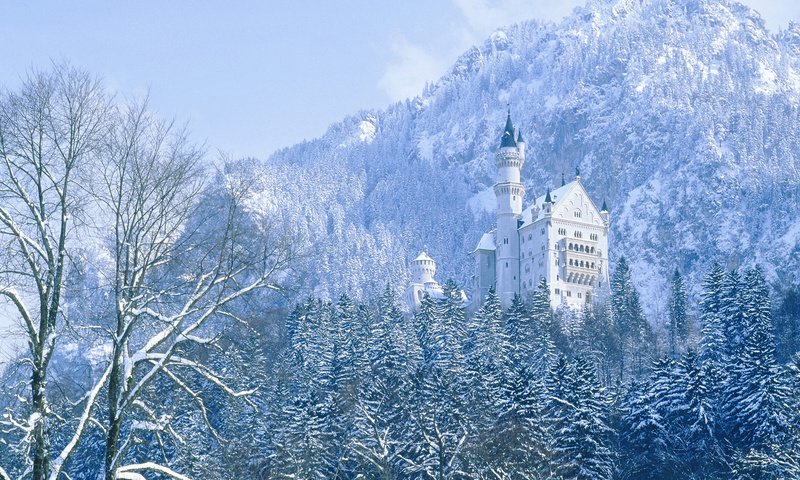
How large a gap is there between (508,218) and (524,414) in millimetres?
94873

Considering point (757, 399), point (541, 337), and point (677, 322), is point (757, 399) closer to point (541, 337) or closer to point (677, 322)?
point (541, 337)

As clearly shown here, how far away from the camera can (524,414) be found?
170 ft

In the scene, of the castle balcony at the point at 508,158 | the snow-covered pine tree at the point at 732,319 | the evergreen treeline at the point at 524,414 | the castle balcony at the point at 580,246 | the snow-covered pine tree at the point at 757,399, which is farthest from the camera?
the castle balcony at the point at 508,158

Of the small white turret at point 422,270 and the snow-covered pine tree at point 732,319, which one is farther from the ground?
the small white turret at point 422,270

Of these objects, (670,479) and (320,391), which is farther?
(320,391)

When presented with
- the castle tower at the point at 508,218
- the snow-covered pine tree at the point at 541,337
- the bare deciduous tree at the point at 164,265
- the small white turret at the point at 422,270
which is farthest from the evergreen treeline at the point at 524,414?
the small white turret at the point at 422,270

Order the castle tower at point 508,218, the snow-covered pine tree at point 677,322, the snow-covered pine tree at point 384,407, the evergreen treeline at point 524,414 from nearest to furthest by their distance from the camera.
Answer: the evergreen treeline at point 524,414
the snow-covered pine tree at point 384,407
the snow-covered pine tree at point 677,322
the castle tower at point 508,218

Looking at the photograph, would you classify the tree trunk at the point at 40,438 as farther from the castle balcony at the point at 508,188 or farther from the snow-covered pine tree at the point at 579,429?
the castle balcony at the point at 508,188

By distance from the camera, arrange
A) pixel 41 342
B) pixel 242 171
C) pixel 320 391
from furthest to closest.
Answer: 1. pixel 320 391
2. pixel 242 171
3. pixel 41 342

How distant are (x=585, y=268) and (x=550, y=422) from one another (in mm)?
84939

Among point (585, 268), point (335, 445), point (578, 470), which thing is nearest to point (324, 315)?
point (335, 445)

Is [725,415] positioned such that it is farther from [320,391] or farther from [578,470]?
[320,391]

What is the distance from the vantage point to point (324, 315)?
86625mm

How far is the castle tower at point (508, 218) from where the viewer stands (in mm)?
140500
